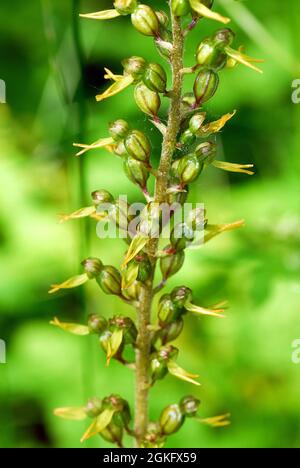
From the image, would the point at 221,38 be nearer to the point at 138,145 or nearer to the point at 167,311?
the point at 138,145

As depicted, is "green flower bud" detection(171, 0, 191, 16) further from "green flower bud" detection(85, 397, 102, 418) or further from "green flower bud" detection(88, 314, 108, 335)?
"green flower bud" detection(85, 397, 102, 418)

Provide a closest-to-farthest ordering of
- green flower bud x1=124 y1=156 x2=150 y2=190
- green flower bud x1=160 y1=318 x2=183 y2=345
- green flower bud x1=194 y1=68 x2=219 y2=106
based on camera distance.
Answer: green flower bud x1=194 y1=68 x2=219 y2=106 → green flower bud x1=124 y1=156 x2=150 y2=190 → green flower bud x1=160 y1=318 x2=183 y2=345

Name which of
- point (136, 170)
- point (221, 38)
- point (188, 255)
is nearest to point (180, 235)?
point (136, 170)

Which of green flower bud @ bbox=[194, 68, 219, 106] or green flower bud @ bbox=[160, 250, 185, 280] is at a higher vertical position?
green flower bud @ bbox=[194, 68, 219, 106]

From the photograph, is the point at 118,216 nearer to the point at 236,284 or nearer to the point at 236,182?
the point at 236,284

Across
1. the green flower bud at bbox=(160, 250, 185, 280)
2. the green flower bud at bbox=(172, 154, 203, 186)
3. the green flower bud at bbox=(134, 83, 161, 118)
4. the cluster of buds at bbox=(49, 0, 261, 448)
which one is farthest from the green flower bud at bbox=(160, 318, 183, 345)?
the green flower bud at bbox=(134, 83, 161, 118)
